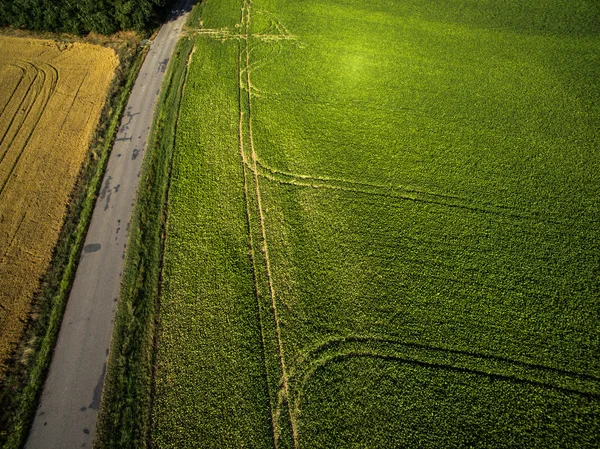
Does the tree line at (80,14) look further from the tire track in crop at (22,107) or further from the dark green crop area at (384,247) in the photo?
the tire track in crop at (22,107)

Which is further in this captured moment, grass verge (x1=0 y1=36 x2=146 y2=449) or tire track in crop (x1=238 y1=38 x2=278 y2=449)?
tire track in crop (x1=238 y1=38 x2=278 y2=449)

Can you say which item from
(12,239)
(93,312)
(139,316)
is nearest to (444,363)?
(139,316)

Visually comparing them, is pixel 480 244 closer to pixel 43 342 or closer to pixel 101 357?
pixel 101 357

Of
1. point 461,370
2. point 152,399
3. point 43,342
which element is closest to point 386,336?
point 461,370

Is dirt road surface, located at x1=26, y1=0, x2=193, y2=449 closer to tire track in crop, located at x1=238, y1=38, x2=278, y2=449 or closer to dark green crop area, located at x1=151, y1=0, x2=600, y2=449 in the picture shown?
dark green crop area, located at x1=151, y1=0, x2=600, y2=449

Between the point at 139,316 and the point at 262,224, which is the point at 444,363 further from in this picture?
the point at 139,316

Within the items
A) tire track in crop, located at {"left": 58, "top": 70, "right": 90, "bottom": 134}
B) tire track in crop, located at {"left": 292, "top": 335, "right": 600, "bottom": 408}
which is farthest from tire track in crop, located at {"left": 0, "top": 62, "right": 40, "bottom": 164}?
tire track in crop, located at {"left": 292, "top": 335, "right": 600, "bottom": 408}
